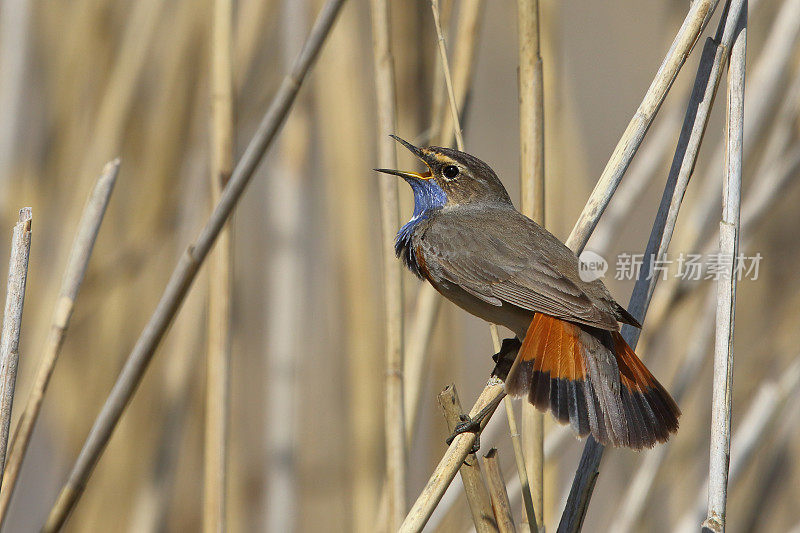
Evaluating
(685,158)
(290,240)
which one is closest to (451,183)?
(290,240)

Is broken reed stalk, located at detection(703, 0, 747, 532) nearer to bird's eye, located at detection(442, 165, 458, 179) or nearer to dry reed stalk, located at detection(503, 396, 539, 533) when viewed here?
dry reed stalk, located at detection(503, 396, 539, 533)

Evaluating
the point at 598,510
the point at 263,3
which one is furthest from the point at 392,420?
the point at 598,510

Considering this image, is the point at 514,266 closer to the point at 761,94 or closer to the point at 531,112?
the point at 531,112

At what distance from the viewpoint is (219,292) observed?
7.09 ft

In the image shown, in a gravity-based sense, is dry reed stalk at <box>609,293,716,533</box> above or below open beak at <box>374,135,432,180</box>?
below

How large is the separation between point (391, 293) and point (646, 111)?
69cm

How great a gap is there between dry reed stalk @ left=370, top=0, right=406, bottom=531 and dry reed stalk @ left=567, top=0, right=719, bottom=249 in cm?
51

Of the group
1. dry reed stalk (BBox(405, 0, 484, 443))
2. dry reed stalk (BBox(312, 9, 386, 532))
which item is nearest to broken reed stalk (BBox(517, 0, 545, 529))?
dry reed stalk (BBox(405, 0, 484, 443))

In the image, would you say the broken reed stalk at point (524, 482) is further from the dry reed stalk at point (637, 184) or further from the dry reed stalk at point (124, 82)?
the dry reed stalk at point (124, 82)

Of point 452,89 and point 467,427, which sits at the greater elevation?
point 452,89

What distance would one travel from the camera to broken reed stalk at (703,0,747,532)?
1620 mm

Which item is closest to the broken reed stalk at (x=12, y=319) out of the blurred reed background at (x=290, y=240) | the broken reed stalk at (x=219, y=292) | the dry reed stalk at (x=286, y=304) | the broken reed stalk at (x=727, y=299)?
the broken reed stalk at (x=219, y=292)

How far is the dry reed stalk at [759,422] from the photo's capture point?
7.63 ft

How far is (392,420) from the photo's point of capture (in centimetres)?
199
